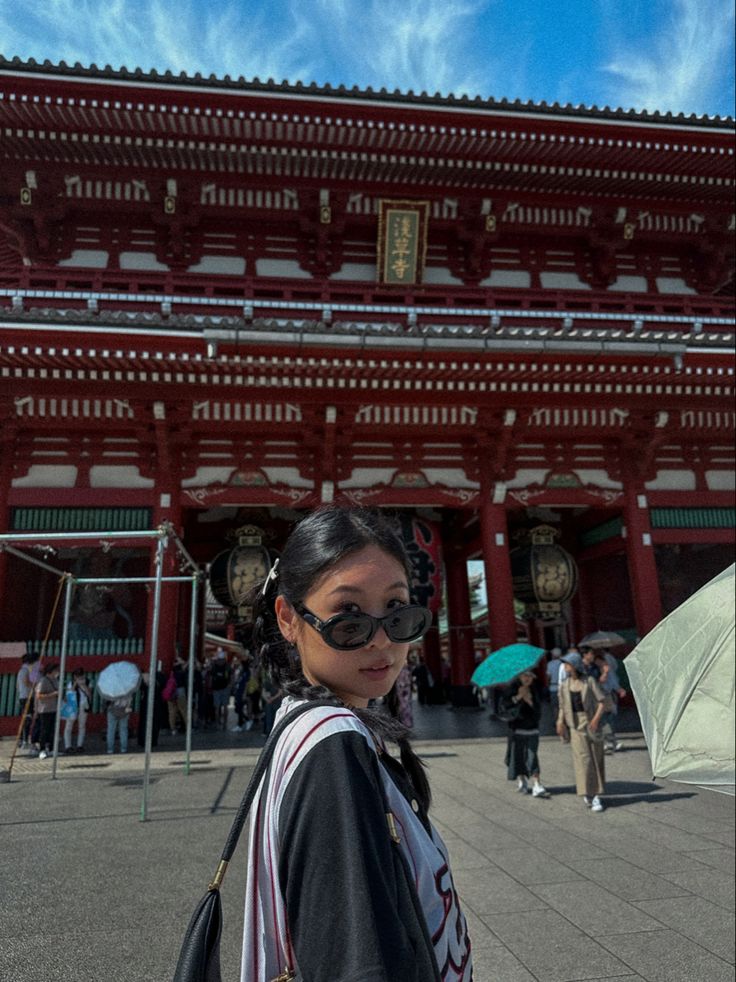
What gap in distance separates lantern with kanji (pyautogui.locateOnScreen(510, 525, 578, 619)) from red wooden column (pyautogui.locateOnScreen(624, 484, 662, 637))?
1278mm

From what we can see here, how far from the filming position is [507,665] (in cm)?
644

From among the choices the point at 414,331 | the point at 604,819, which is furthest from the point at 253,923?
the point at 414,331

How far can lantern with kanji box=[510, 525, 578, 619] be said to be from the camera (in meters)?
12.1

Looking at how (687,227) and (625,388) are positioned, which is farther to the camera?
(687,227)

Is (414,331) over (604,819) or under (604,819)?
over

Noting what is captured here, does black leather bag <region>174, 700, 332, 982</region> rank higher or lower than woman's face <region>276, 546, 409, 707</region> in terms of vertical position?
lower

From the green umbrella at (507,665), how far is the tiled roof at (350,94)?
362 inches

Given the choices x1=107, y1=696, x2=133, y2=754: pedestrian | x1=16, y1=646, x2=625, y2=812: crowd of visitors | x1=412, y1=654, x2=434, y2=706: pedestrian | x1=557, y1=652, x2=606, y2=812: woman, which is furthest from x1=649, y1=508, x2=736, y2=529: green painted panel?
x1=107, y1=696, x2=133, y2=754: pedestrian

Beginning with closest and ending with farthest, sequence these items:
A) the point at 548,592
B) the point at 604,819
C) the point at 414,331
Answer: the point at 604,819, the point at 414,331, the point at 548,592

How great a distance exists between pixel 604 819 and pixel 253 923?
5.41 m

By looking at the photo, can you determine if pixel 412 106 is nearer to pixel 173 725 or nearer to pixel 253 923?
pixel 173 725

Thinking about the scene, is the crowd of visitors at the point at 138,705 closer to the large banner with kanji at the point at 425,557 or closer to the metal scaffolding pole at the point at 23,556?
the metal scaffolding pole at the point at 23,556

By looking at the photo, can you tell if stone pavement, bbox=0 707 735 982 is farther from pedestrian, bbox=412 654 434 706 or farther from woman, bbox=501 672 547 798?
pedestrian, bbox=412 654 434 706

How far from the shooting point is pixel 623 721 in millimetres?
11062
